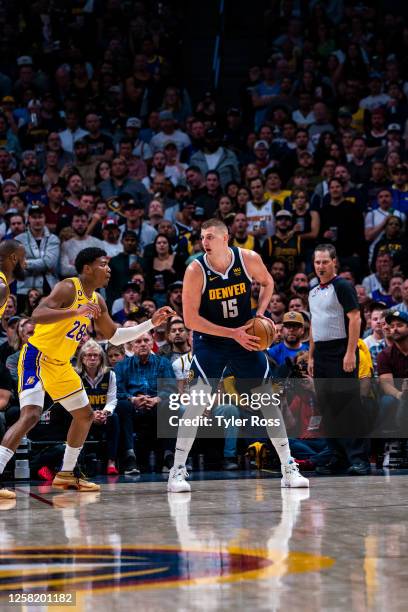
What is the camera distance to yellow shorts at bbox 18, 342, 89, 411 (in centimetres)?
722

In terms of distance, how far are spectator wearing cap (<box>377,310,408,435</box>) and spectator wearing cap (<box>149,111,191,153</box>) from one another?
19.6 feet

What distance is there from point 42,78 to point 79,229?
188 inches

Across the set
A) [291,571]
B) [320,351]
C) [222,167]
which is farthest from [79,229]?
[291,571]

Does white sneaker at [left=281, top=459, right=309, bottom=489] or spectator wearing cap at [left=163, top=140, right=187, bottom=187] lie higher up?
spectator wearing cap at [left=163, top=140, right=187, bottom=187]

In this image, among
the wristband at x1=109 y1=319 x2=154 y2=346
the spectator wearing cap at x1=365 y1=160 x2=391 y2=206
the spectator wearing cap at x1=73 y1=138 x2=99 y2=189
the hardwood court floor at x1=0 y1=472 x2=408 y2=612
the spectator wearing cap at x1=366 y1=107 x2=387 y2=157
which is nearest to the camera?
the hardwood court floor at x1=0 y1=472 x2=408 y2=612

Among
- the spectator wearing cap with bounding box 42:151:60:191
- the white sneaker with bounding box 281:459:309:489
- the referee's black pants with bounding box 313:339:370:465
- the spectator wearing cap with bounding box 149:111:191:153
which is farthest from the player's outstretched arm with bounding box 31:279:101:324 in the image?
the spectator wearing cap with bounding box 149:111:191:153

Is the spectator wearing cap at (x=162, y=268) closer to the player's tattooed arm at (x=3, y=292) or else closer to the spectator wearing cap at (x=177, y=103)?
the spectator wearing cap at (x=177, y=103)

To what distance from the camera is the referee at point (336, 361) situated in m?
8.32

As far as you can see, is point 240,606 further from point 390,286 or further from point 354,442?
point 390,286

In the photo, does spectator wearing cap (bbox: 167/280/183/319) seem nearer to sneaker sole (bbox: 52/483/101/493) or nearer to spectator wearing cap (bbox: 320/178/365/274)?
spectator wearing cap (bbox: 320/178/365/274)

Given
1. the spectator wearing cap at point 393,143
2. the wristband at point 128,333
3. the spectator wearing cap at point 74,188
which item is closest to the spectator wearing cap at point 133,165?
the spectator wearing cap at point 74,188

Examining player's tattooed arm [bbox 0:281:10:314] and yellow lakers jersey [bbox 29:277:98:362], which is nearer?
player's tattooed arm [bbox 0:281:10:314]

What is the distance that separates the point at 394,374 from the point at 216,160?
17.9 feet

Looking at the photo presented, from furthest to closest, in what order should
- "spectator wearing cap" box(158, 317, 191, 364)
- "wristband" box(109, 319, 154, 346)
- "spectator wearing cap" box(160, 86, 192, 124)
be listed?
"spectator wearing cap" box(160, 86, 192, 124)
"spectator wearing cap" box(158, 317, 191, 364)
"wristband" box(109, 319, 154, 346)
